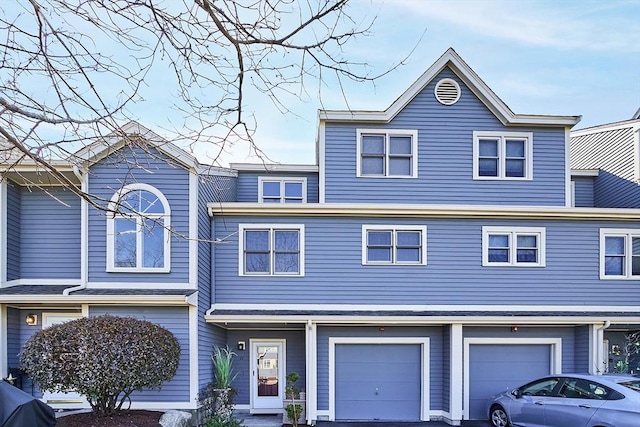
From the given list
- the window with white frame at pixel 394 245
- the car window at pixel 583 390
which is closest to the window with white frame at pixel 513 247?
the window with white frame at pixel 394 245

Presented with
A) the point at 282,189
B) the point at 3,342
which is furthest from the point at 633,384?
the point at 3,342

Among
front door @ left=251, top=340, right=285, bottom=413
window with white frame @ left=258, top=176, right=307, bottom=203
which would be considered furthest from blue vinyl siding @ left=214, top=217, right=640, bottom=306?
window with white frame @ left=258, top=176, right=307, bottom=203

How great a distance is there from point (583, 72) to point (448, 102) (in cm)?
370

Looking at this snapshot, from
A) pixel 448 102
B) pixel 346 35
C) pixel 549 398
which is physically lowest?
pixel 549 398

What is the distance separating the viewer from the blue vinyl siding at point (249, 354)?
14.1m

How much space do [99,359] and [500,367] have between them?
950 centimetres

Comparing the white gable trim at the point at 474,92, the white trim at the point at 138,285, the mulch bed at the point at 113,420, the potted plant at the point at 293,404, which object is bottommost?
the potted plant at the point at 293,404

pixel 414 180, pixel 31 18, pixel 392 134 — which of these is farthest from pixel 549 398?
pixel 31 18

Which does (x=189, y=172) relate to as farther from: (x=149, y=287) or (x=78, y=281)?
(x=78, y=281)

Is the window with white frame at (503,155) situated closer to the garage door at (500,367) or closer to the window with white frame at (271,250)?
the garage door at (500,367)

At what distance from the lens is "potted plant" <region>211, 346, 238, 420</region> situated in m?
12.0

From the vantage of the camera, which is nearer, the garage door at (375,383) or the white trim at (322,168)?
the garage door at (375,383)

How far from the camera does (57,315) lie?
41.8 ft

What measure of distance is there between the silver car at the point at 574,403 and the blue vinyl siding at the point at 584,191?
7760 mm
